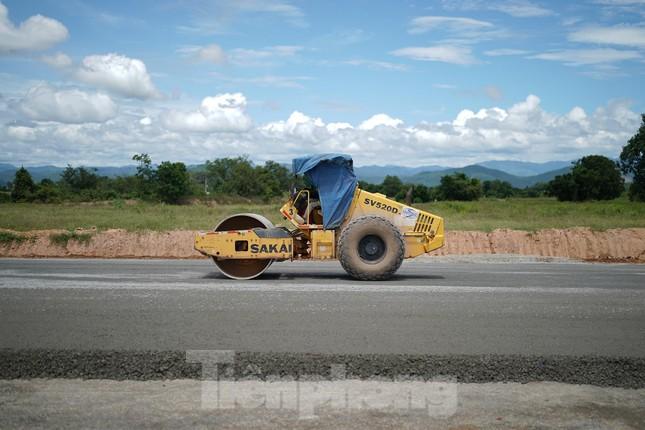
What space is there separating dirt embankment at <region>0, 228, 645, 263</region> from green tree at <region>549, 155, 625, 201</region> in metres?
49.3

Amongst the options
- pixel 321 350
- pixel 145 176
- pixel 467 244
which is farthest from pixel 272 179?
pixel 321 350

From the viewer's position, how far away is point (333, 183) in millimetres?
13906

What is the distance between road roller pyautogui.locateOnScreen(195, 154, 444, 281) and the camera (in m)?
13.6

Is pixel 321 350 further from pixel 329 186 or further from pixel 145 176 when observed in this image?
pixel 145 176

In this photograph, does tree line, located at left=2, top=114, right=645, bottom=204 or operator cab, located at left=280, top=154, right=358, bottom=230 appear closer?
operator cab, located at left=280, top=154, right=358, bottom=230

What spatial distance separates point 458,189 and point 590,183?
45.6 feet

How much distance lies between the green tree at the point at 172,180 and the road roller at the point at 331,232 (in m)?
56.2

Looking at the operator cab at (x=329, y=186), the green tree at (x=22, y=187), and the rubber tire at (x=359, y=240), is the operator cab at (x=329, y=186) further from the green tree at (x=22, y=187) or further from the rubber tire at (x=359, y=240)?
the green tree at (x=22, y=187)

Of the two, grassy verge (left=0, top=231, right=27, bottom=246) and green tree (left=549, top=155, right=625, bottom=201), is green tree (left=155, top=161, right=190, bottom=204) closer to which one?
green tree (left=549, top=155, right=625, bottom=201)

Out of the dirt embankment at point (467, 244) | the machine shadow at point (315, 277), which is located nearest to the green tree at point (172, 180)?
the dirt embankment at point (467, 244)

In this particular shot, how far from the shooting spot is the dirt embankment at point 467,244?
2161cm

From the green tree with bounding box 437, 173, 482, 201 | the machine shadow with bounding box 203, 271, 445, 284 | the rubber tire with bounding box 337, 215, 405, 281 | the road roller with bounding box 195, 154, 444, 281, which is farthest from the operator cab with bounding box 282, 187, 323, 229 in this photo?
the green tree with bounding box 437, 173, 482, 201

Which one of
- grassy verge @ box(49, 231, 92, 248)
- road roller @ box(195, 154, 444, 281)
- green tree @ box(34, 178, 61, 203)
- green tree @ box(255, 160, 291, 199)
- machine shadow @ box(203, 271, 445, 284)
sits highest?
green tree @ box(255, 160, 291, 199)

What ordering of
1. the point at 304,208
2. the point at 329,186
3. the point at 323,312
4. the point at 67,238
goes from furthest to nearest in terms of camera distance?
the point at 67,238
the point at 304,208
the point at 329,186
the point at 323,312
